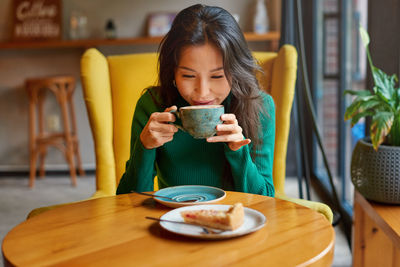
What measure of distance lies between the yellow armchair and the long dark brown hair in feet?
0.97

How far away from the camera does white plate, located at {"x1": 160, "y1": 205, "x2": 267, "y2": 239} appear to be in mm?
778

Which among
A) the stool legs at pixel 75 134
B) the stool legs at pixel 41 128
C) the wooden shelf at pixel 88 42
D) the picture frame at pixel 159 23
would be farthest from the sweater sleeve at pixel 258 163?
the stool legs at pixel 41 128

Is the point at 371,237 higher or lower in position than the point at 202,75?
lower

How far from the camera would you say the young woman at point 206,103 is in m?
1.13

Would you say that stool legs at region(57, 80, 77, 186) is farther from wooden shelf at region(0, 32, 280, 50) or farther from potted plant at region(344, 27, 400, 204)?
potted plant at region(344, 27, 400, 204)

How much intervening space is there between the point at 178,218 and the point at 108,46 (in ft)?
10.4

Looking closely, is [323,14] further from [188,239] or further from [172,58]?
[188,239]

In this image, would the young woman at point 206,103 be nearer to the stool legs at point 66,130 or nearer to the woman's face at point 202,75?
the woman's face at point 202,75

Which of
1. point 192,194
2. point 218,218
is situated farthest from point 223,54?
point 218,218

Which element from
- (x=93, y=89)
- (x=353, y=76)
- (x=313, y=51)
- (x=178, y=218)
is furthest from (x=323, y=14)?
(x=178, y=218)

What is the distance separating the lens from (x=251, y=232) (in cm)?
81

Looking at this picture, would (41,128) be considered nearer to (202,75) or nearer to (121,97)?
(121,97)

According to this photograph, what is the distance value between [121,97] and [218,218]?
3.30 ft

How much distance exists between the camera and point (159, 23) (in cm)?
372
